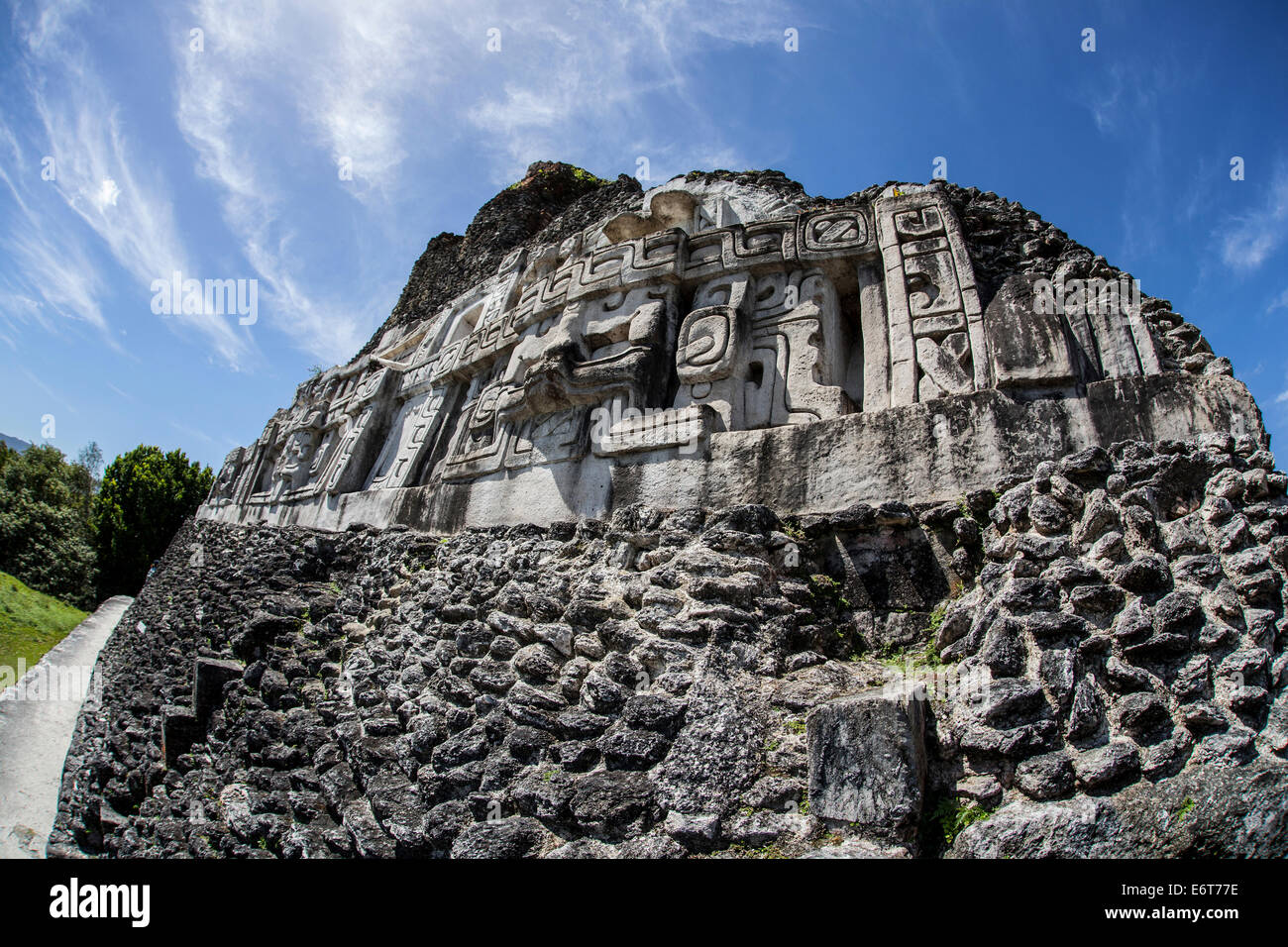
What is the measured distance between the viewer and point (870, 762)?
1.88 metres

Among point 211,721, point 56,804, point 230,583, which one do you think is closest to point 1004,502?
point 211,721

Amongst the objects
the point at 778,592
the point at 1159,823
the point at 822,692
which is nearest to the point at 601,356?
the point at 778,592

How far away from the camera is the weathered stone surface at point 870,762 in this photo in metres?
1.82

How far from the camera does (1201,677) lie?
68.4 inches

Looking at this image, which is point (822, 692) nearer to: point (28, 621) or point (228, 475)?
point (228, 475)

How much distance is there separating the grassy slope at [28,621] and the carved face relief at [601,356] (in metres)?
11.3

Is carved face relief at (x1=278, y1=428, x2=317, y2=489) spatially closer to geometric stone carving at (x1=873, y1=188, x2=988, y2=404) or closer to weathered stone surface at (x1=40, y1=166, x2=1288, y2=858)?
weathered stone surface at (x1=40, y1=166, x2=1288, y2=858)

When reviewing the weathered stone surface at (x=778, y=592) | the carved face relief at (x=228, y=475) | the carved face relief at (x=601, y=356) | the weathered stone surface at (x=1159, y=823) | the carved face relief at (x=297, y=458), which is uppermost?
the carved face relief at (x=228, y=475)

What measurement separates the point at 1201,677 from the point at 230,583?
22.6 ft

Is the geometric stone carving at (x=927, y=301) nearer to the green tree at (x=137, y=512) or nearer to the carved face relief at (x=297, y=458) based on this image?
the carved face relief at (x=297, y=458)

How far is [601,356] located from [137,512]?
59.6ft

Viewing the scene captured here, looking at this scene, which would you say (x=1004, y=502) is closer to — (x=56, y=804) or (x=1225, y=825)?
(x=1225, y=825)

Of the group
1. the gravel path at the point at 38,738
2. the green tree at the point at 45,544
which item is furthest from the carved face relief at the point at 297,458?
the green tree at the point at 45,544

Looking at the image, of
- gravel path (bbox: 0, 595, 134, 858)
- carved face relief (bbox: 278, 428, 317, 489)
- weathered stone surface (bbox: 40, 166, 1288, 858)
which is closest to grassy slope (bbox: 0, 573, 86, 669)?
gravel path (bbox: 0, 595, 134, 858)
